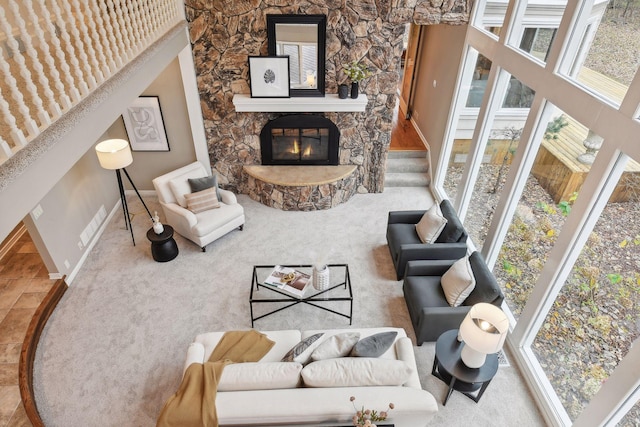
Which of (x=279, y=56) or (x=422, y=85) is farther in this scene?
(x=422, y=85)

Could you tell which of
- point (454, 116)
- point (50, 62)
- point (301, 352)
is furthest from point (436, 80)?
point (50, 62)

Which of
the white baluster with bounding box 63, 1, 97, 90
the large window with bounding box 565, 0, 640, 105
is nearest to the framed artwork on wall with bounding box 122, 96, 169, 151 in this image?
the white baluster with bounding box 63, 1, 97, 90

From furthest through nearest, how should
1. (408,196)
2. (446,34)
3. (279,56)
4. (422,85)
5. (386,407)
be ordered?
(422,85), (408,196), (446,34), (279,56), (386,407)

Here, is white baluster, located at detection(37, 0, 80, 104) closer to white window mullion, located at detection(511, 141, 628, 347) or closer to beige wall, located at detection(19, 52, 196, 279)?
beige wall, located at detection(19, 52, 196, 279)

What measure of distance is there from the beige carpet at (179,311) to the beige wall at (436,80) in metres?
1.29

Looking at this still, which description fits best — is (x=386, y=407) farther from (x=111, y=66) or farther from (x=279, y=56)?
(x=279, y=56)

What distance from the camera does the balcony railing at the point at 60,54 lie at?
7.29ft

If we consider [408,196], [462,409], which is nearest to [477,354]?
[462,409]

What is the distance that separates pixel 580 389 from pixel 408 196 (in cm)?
390

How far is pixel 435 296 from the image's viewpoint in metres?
4.44

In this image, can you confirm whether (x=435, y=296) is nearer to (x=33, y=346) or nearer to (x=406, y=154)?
(x=406, y=154)

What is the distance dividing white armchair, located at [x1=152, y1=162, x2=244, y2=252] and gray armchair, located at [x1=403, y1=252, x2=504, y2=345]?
2553 millimetres

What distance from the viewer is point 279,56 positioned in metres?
5.66

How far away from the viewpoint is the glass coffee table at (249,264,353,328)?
14.7ft
